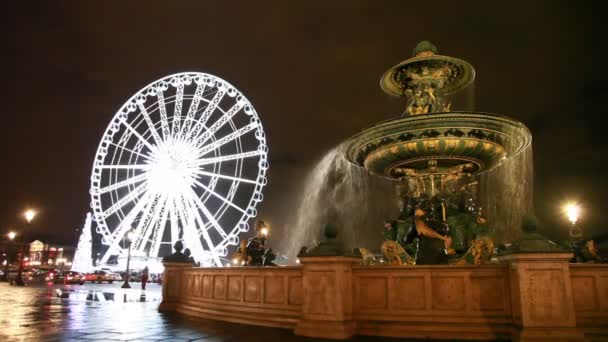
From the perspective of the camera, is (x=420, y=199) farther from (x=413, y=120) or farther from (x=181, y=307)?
(x=181, y=307)

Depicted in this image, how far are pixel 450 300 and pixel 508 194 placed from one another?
11.9 meters

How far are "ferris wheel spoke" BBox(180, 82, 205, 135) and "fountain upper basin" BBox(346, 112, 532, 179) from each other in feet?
67.9

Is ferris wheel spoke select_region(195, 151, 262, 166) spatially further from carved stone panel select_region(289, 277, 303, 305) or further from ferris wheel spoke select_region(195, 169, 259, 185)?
carved stone panel select_region(289, 277, 303, 305)

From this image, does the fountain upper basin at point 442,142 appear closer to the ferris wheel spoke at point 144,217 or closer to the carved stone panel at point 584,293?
the carved stone panel at point 584,293

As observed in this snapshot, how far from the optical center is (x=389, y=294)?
7.96 m

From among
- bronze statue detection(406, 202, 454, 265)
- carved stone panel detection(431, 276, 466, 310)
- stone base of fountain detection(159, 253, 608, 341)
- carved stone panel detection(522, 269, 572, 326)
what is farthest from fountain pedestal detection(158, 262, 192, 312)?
carved stone panel detection(522, 269, 572, 326)

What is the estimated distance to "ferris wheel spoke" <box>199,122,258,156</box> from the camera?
30.8 metres

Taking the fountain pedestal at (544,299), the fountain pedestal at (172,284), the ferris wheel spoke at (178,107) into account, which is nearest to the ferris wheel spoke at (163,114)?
the ferris wheel spoke at (178,107)

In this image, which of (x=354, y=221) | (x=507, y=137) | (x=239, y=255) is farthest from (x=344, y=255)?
(x=354, y=221)

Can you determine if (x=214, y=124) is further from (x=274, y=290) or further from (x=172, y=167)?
(x=274, y=290)

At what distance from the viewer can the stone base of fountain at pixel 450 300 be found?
22.4 feet

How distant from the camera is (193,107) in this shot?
103ft

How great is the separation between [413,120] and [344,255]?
4.20 meters

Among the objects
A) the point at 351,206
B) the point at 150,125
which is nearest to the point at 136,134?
the point at 150,125
